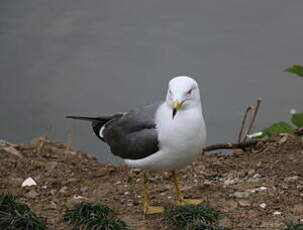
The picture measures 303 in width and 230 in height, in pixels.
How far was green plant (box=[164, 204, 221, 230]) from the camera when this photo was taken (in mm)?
2785

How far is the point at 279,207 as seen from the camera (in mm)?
3090

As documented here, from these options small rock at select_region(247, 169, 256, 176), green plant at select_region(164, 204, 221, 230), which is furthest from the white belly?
small rock at select_region(247, 169, 256, 176)

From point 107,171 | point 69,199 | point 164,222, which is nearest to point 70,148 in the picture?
point 107,171

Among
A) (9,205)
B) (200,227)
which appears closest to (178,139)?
(200,227)

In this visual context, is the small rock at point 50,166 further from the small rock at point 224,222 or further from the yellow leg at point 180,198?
the small rock at point 224,222

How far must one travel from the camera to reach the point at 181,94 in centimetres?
287

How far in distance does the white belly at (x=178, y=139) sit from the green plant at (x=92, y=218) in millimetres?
298

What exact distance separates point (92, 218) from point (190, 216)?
40 cm

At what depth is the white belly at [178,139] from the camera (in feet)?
9.51

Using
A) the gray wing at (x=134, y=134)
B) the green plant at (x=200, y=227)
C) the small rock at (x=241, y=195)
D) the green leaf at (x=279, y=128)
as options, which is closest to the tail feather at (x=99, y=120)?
the gray wing at (x=134, y=134)

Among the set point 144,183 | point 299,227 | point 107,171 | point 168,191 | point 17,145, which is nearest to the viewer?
point 299,227

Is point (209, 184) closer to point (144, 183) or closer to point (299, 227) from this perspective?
point (144, 183)

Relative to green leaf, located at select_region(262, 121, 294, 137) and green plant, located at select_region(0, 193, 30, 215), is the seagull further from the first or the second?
green leaf, located at select_region(262, 121, 294, 137)

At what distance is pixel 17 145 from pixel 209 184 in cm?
132
